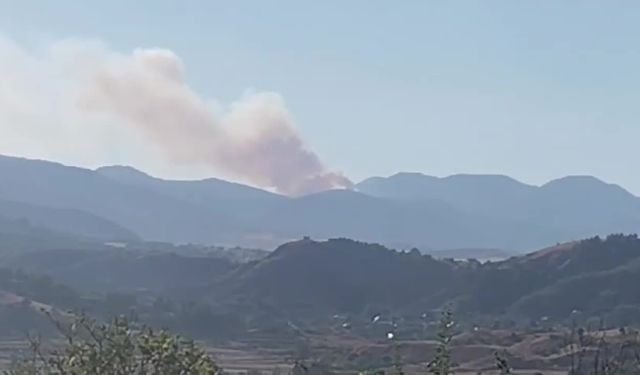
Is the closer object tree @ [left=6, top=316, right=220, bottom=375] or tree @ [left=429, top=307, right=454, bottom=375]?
tree @ [left=429, top=307, right=454, bottom=375]

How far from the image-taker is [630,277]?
9712cm

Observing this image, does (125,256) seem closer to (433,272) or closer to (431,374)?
(433,272)

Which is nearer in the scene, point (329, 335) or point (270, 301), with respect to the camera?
point (329, 335)

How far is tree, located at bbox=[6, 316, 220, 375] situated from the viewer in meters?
12.2

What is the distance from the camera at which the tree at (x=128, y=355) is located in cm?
1225

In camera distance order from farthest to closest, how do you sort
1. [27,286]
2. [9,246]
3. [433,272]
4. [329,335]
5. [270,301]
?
1. [9,246]
2. [433,272]
3. [270,301]
4. [27,286]
5. [329,335]

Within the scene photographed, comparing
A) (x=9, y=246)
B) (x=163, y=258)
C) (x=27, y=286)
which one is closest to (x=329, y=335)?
(x=27, y=286)

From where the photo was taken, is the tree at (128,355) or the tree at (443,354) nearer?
the tree at (443,354)

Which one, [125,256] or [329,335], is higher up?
[125,256]

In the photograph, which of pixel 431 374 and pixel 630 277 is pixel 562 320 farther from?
pixel 431 374

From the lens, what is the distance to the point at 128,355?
1265 cm

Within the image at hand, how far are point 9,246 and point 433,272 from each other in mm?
68112

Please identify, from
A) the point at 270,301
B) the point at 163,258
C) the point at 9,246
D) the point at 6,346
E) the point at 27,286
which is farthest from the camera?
the point at 9,246

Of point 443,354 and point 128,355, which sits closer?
point 443,354
